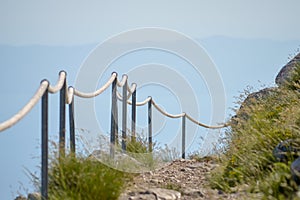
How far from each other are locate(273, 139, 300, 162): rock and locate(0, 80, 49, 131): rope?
8.08 feet

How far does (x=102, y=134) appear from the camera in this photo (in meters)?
7.64

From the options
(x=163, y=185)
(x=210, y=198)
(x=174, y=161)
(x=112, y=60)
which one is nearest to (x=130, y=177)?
(x=163, y=185)

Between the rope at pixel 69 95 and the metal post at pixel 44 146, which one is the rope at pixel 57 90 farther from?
the metal post at pixel 44 146

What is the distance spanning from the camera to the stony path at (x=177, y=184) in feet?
20.4

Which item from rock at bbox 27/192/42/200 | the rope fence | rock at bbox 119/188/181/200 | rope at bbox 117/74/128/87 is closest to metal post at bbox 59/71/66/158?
the rope fence

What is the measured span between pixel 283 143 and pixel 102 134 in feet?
8.22

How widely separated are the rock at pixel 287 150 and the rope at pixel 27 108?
2463 mm

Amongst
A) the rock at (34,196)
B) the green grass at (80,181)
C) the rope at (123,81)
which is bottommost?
the rock at (34,196)

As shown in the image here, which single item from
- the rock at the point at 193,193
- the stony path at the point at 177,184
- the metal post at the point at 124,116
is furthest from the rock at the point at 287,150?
the metal post at the point at 124,116

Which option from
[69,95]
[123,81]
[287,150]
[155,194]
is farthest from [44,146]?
[123,81]

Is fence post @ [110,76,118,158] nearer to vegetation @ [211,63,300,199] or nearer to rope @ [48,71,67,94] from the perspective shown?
vegetation @ [211,63,300,199]

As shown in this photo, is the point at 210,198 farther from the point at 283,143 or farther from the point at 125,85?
the point at 125,85

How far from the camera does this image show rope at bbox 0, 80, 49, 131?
4.58m

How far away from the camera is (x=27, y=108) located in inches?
195
